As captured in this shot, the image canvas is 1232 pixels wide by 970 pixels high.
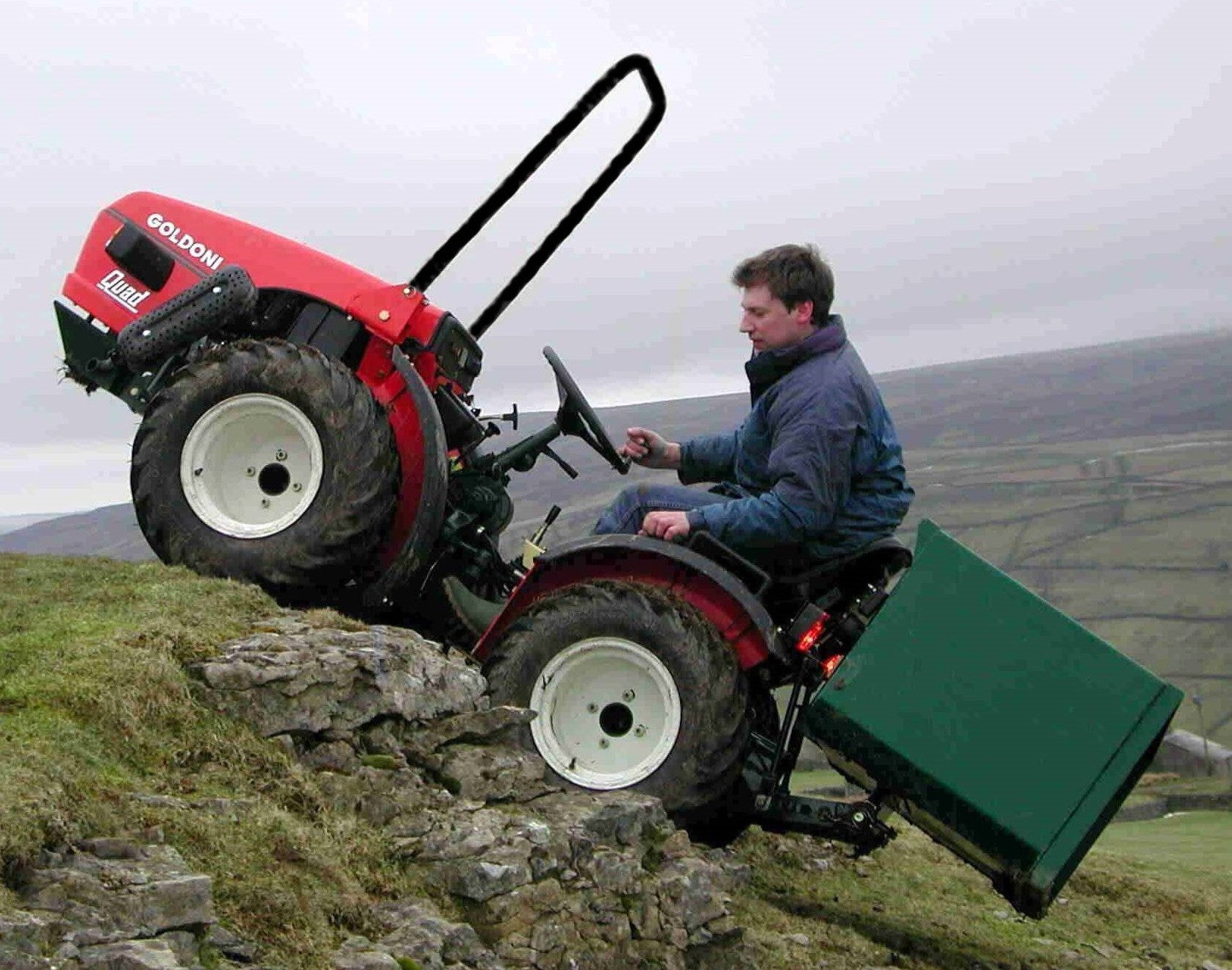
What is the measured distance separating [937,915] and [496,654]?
93.2 inches

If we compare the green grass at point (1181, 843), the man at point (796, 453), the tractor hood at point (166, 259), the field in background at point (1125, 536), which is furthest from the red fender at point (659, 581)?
the field in background at point (1125, 536)

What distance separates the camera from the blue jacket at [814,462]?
6.00 m

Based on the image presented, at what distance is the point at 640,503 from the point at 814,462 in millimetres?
979

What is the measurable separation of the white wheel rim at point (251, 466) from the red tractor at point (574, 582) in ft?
0.04

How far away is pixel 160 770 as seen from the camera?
4.64m

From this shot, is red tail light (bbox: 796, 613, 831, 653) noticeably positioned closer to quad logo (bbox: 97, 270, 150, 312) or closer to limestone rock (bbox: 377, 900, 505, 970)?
limestone rock (bbox: 377, 900, 505, 970)

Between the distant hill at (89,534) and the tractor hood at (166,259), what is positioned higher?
the tractor hood at (166,259)

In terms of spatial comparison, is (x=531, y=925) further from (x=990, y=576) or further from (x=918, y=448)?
(x=918, y=448)

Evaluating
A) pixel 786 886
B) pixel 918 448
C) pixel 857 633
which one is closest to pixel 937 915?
pixel 786 886

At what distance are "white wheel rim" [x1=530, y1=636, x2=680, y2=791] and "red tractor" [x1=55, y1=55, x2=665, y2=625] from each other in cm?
98

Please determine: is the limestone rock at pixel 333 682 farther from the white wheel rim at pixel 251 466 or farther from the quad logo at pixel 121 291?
the quad logo at pixel 121 291

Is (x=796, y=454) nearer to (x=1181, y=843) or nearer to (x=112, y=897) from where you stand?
(x=112, y=897)

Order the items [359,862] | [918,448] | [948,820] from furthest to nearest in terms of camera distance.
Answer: [918,448] < [948,820] < [359,862]

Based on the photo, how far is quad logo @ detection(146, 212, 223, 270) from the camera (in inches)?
299
